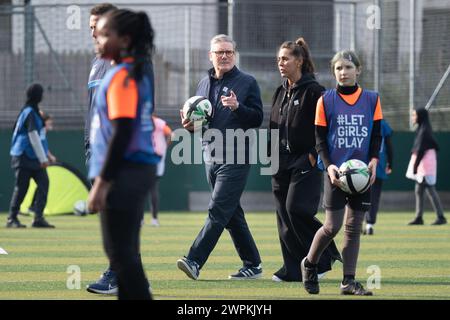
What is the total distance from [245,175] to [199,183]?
12.8 meters

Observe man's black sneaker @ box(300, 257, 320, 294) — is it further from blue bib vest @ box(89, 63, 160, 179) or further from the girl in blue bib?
blue bib vest @ box(89, 63, 160, 179)

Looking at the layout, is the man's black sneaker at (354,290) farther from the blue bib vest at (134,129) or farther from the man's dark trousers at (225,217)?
the blue bib vest at (134,129)

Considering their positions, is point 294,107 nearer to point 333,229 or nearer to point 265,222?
point 333,229

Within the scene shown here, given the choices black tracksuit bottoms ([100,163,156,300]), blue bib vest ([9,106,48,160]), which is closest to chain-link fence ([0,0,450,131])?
blue bib vest ([9,106,48,160])

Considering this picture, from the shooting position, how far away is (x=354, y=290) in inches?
385

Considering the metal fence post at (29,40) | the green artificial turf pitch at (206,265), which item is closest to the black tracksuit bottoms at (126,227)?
the green artificial turf pitch at (206,265)

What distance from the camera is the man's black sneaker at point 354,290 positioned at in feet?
32.0

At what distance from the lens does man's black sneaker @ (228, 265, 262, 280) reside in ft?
37.0

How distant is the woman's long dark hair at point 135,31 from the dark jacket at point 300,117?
380cm

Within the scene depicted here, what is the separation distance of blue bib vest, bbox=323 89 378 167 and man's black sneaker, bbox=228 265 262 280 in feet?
6.52


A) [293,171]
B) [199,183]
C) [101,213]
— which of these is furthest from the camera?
[199,183]

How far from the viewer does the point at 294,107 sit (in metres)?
11.0

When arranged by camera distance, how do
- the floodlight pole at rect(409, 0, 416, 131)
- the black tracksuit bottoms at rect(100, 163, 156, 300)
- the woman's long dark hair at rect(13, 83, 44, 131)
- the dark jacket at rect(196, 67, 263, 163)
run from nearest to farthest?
the black tracksuit bottoms at rect(100, 163, 156, 300)
the dark jacket at rect(196, 67, 263, 163)
the woman's long dark hair at rect(13, 83, 44, 131)
the floodlight pole at rect(409, 0, 416, 131)
